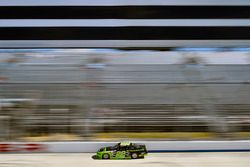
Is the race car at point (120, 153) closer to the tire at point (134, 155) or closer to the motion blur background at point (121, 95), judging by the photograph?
the tire at point (134, 155)

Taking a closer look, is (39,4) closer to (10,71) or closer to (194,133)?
(10,71)

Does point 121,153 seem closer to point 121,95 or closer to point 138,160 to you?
point 138,160

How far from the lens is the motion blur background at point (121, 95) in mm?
12367

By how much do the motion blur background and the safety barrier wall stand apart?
11.6 inches

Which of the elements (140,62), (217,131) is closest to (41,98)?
(140,62)

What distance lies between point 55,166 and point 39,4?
26.8 feet

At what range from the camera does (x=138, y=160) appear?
10328 mm

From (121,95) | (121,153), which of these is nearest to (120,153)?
(121,153)

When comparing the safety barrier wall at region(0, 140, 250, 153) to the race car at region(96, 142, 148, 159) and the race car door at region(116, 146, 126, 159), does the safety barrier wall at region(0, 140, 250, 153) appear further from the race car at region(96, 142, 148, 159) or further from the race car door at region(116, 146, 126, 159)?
the race car door at region(116, 146, 126, 159)

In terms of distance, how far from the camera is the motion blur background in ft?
40.6

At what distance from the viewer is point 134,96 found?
44.5 ft

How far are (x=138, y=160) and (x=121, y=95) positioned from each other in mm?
3434

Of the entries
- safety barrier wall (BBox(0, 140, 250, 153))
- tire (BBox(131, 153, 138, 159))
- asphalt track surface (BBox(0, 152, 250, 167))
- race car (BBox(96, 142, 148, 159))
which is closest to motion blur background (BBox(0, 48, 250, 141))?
safety barrier wall (BBox(0, 140, 250, 153))

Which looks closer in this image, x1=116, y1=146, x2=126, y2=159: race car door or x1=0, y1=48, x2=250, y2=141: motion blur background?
x1=116, y1=146, x2=126, y2=159: race car door
